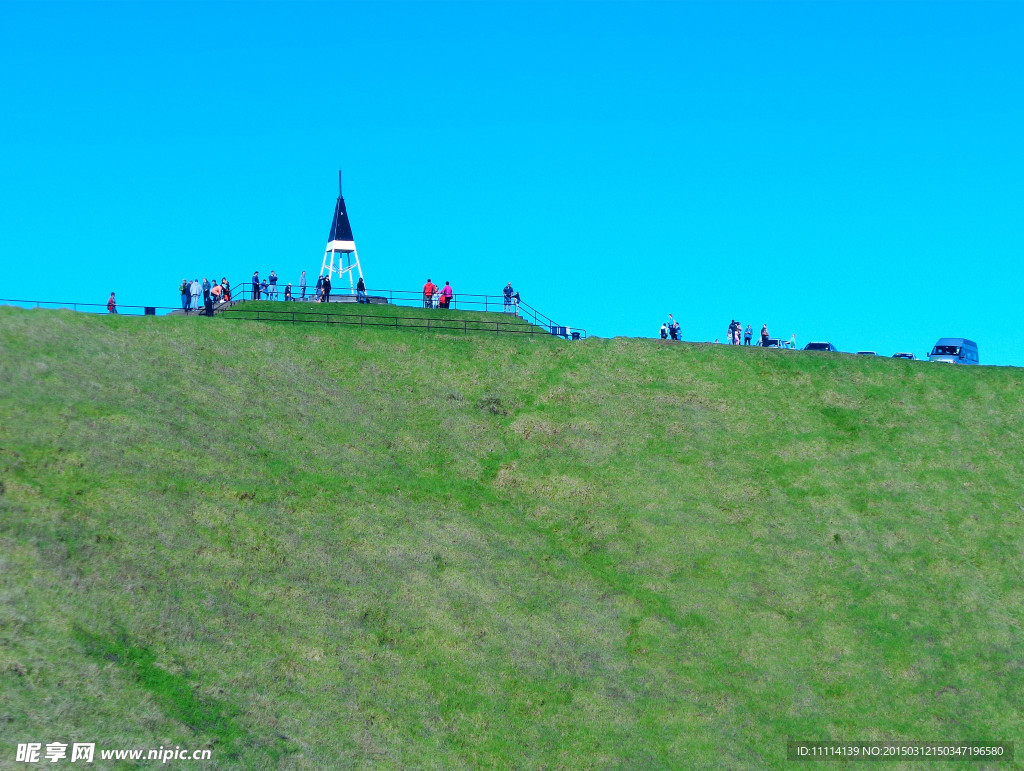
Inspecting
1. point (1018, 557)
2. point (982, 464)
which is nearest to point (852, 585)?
point (1018, 557)

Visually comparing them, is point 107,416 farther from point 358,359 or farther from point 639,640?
point 639,640

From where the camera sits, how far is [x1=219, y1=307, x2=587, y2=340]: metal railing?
5181 cm

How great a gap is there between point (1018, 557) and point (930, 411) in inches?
387

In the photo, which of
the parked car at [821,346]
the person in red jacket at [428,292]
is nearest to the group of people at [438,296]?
the person in red jacket at [428,292]

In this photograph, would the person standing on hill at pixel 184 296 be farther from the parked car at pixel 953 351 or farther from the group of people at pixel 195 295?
the parked car at pixel 953 351

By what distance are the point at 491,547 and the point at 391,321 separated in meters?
19.2

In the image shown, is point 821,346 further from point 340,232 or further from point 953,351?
point 340,232

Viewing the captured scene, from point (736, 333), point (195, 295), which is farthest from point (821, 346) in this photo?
point (195, 295)

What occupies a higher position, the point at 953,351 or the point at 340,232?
the point at 340,232

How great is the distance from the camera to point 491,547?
37.6m

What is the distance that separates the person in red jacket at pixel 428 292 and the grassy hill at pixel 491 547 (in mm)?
5423

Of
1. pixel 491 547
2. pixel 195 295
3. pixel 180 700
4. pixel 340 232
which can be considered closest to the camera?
pixel 180 700

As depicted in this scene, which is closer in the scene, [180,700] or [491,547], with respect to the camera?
[180,700]

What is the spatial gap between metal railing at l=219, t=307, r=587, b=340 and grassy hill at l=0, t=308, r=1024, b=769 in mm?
1397
